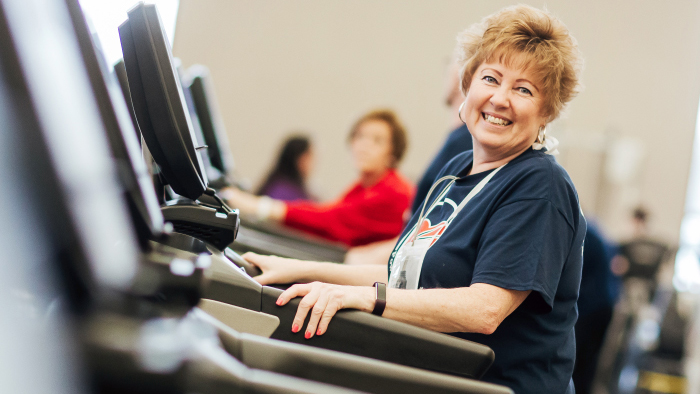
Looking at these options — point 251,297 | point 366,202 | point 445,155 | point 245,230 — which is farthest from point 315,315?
point 366,202

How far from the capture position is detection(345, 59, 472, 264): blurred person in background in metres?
1.69

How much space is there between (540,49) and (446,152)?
0.70 m

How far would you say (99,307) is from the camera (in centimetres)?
58

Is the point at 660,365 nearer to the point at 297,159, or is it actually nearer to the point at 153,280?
the point at 297,159

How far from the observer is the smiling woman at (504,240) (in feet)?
3.02

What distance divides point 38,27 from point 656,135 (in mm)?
6351

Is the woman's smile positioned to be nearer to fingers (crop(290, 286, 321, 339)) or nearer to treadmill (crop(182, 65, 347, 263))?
fingers (crop(290, 286, 321, 339))

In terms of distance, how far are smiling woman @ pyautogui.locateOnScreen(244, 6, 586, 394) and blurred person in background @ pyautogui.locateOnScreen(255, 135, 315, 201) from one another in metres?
2.50

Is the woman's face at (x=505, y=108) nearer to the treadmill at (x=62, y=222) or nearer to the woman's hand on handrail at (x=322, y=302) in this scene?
the woman's hand on handrail at (x=322, y=302)

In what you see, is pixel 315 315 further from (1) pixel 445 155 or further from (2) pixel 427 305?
(1) pixel 445 155

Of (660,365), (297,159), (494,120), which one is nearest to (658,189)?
(660,365)

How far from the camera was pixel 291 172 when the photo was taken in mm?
3840

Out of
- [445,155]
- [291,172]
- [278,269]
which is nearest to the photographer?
[278,269]

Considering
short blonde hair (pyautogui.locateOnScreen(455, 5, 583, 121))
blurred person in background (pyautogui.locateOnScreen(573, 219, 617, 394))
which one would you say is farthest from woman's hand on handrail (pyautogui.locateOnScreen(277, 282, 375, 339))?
blurred person in background (pyautogui.locateOnScreen(573, 219, 617, 394))
